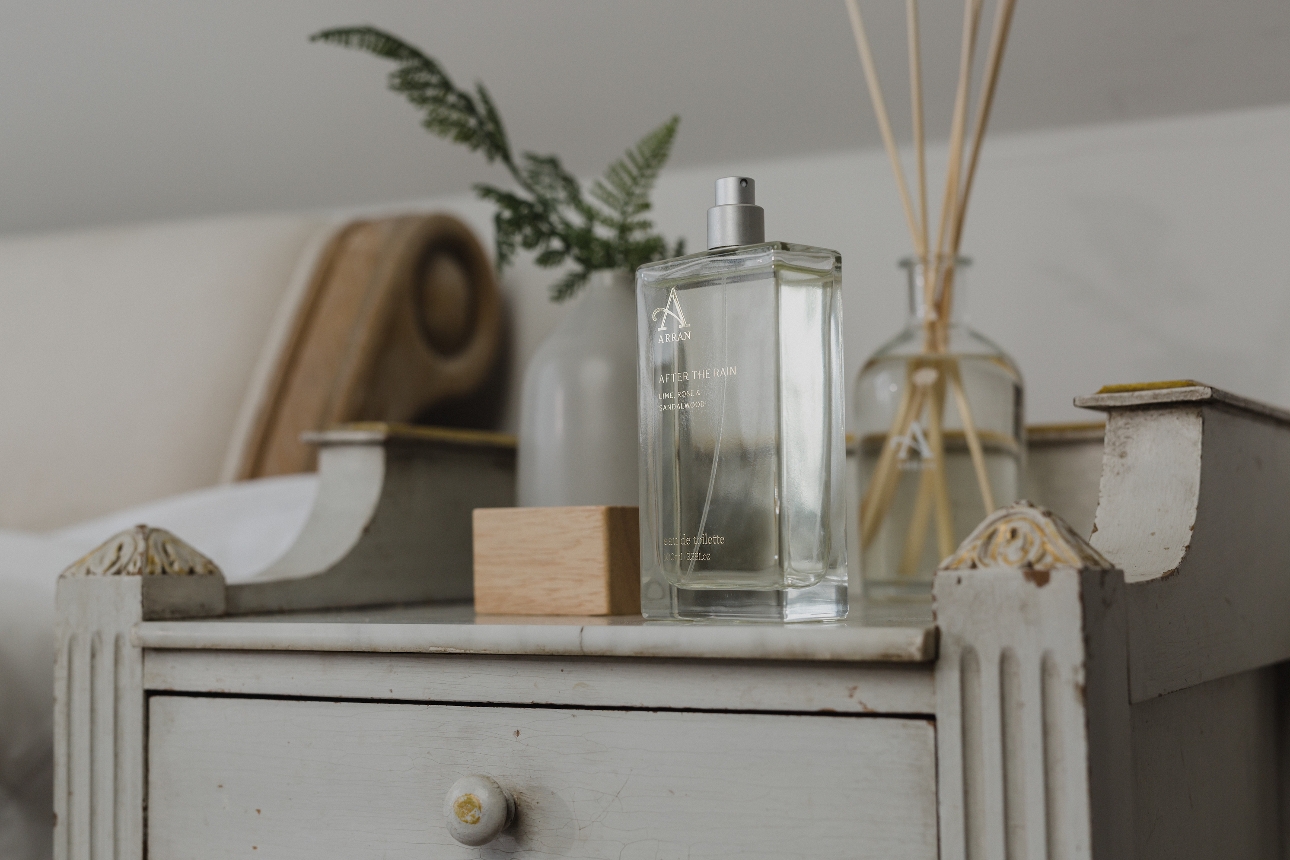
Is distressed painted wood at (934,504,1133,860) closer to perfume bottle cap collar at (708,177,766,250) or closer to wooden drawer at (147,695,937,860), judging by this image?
wooden drawer at (147,695,937,860)

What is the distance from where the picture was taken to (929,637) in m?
0.40

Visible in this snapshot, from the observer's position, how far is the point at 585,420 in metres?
0.69

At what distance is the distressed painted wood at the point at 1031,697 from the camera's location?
38 cm

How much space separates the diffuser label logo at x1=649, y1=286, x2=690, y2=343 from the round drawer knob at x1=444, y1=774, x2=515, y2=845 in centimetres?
21

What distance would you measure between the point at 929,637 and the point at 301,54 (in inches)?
36.7

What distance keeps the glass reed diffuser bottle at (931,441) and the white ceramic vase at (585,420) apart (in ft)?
0.51

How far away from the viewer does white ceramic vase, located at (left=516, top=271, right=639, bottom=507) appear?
2.25 ft

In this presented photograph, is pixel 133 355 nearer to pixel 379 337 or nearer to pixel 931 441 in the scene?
pixel 379 337

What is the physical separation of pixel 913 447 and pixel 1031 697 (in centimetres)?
32

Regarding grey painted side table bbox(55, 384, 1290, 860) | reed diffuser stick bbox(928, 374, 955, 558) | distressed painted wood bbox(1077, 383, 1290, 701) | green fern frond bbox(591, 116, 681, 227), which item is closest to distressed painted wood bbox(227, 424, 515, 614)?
grey painted side table bbox(55, 384, 1290, 860)

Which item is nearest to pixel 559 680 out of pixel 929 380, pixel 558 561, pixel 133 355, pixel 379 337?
pixel 558 561

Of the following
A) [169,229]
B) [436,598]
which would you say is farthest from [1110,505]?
[169,229]

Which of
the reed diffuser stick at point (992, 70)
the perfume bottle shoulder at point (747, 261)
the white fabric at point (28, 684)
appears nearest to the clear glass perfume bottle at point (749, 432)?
the perfume bottle shoulder at point (747, 261)

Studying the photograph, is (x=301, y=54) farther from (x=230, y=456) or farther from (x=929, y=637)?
(x=929, y=637)
